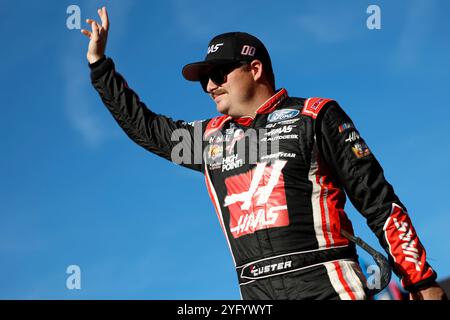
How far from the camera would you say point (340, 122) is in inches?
218

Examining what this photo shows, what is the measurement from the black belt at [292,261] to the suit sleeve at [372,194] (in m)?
0.32

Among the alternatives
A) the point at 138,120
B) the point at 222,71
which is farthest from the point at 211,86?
the point at 138,120

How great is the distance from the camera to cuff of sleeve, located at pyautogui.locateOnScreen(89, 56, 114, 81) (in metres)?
6.58

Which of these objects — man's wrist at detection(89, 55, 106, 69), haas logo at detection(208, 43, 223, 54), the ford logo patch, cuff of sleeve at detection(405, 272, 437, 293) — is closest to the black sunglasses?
haas logo at detection(208, 43, 223, 54)

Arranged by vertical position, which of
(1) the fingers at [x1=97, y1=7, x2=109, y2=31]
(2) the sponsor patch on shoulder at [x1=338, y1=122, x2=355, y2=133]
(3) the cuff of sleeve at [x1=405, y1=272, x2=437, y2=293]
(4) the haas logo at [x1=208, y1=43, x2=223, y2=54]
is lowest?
(3) the cuff of sleeve at [x1=405, y1=272, x2=437, y2=293]

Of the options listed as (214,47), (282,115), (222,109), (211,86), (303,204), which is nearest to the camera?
(303,204)

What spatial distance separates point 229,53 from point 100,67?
1.28 meters

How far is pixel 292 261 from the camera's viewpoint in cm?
523

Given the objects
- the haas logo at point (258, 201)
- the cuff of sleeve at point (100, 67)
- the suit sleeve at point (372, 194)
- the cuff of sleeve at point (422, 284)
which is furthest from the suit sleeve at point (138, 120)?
the cuff of sleeve at point (422, 284)

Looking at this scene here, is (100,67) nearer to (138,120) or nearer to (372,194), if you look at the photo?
(138,120)

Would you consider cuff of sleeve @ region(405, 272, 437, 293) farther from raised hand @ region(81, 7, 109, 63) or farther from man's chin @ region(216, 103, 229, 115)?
raised hand @ region(81, 7, 109, 63)

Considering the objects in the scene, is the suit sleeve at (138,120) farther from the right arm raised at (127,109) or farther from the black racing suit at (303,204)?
the black racing suit at (303,204)
